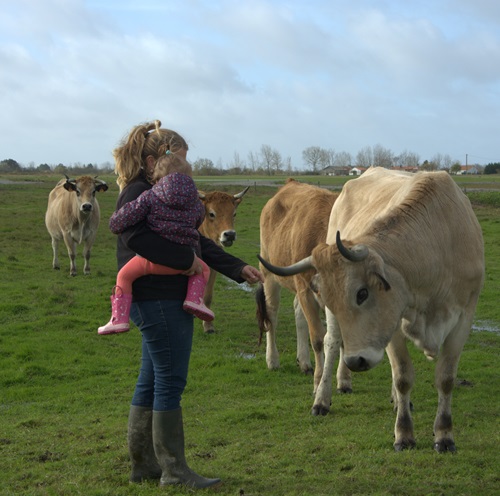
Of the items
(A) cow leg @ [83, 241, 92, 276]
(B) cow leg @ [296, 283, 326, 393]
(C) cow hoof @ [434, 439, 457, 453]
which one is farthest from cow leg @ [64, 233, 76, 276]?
(C) cow hoof @ [434, 439, 457, 453]

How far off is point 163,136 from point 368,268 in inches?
64.5

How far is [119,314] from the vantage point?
Result: 4594mm

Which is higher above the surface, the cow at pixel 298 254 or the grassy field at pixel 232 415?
the cow at pixel 298 254

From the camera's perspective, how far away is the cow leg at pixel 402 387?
585 cm

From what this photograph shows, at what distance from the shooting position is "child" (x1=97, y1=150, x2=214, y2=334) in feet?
14.8

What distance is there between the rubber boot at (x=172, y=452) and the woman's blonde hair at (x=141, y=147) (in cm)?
157

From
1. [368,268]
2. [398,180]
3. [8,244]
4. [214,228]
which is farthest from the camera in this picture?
[8,244]

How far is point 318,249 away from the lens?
5.14 meters

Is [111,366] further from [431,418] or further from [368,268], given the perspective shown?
[368,268]

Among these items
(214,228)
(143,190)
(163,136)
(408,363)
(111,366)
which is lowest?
(111,366)

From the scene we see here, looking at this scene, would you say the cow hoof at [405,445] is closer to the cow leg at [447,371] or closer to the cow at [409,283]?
the cow at [409,283]

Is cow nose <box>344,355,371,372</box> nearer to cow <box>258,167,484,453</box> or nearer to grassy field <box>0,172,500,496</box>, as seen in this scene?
cow <box>258,167,484,453</box>

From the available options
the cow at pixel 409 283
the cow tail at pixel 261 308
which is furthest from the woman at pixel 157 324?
the cow tail at pixel 261 308

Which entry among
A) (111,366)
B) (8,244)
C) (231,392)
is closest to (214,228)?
(111,366)
